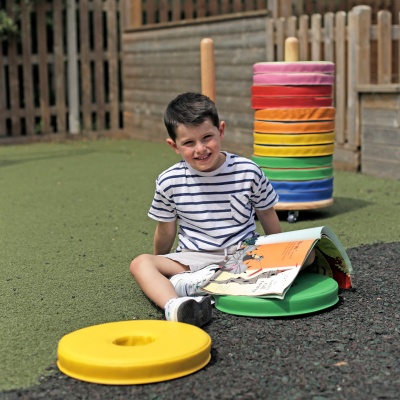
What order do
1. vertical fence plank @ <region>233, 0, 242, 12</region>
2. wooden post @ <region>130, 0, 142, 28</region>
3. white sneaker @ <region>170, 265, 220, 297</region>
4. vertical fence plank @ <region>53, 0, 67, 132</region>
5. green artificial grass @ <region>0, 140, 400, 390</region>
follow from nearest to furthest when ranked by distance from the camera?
1. green artificial grass @ <region>0, 140, 400, 390</region>
2. white sneaker @ <region>170, 265, 220, 297</region>
3. vertical fence plank @ <region>233, 0, 242, 12</region>
4. vertical fence plank @ <region>53, 0, 67, 132</region>
5. wooden post @ <region>130, 0, 142, 28</region>

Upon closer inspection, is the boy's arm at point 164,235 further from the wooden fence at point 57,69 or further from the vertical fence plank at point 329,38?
the wooden fence at point 57,69

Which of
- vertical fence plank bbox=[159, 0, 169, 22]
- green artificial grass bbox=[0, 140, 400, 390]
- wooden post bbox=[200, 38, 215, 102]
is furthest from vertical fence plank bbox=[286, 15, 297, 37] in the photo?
vertical fence plank bbox=[159, 0, 169, 22]

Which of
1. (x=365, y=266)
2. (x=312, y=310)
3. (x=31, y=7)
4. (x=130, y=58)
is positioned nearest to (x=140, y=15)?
(x=130, y=58)

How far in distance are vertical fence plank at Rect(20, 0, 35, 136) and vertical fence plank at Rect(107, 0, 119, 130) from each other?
4.05ft

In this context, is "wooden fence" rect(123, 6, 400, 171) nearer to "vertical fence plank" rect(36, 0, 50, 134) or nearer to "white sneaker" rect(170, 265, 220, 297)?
"vertical fence plank" rect(36, 0, 50, 134)

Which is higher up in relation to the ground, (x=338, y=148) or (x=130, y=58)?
(x=130, y=58)

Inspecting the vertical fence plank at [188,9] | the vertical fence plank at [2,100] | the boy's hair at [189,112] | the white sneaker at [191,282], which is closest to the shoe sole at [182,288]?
the white sneaker at [191,282]

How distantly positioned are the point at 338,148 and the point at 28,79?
5249 mm

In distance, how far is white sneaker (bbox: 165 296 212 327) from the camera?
3344 millimetres

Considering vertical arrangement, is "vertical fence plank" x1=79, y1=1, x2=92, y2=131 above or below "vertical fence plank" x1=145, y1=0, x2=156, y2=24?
below

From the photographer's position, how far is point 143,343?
3086 mm

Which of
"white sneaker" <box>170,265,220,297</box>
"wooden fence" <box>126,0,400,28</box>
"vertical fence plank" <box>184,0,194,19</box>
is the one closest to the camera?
"white sneaker" <box>170,265,220,297</box>

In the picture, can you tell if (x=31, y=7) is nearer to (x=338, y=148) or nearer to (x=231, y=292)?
(x=338, y=148)

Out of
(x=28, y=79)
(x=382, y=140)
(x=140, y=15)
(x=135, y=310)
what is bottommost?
(x=135, y=310)
